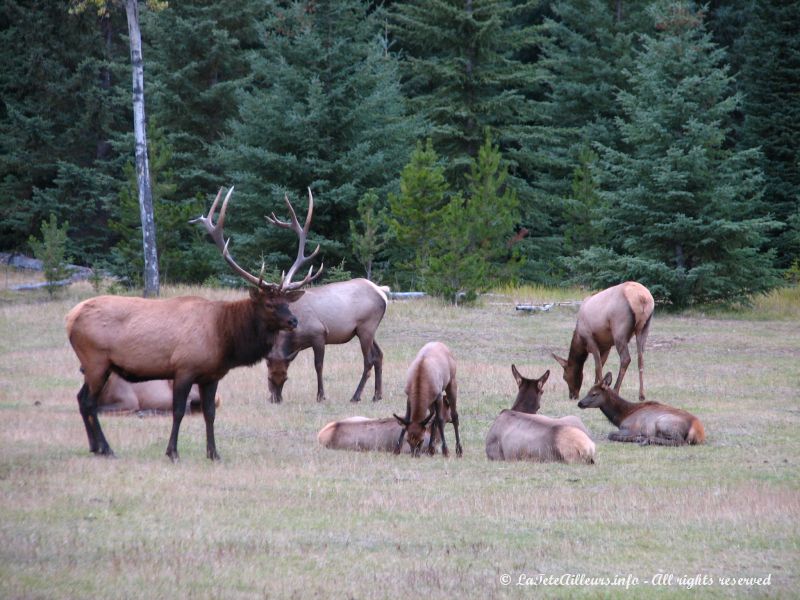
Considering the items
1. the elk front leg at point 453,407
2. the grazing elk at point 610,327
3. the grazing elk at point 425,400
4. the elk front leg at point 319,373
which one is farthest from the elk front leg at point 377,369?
the grazing elk at point 425,400

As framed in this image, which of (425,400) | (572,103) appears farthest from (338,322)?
(572,103)

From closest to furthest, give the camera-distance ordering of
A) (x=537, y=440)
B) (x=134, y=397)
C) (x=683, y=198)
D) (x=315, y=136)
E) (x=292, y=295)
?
(x=292, y=295) < (x=537, y=440) < (x=134, y=397) < (x=683, y=198) < (x=315, y=136)

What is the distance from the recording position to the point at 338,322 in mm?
16641

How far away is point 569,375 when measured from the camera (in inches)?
677

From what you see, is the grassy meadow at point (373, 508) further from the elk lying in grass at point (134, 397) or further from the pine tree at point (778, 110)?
the pine tree at point (778, 110)

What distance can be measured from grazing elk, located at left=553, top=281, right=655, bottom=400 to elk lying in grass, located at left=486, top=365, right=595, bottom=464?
16.7 feet

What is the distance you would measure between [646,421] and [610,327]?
4.33 metres

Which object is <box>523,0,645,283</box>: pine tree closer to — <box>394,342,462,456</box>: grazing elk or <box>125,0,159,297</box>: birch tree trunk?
<box>125,0,159,297</box>: birch tree trunk

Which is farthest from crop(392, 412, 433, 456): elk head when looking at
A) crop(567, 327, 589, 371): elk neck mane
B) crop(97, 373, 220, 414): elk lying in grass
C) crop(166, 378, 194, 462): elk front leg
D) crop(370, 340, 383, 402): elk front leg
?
crop(567, 327, 589, 371): elk neck mane

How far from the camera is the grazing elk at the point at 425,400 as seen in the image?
11.7 m

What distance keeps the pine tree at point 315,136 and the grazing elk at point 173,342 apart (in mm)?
20286

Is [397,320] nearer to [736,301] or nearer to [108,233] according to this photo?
[736,301]

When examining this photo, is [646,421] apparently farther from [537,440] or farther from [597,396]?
[537,440]

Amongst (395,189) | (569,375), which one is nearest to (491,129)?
(395,189)
